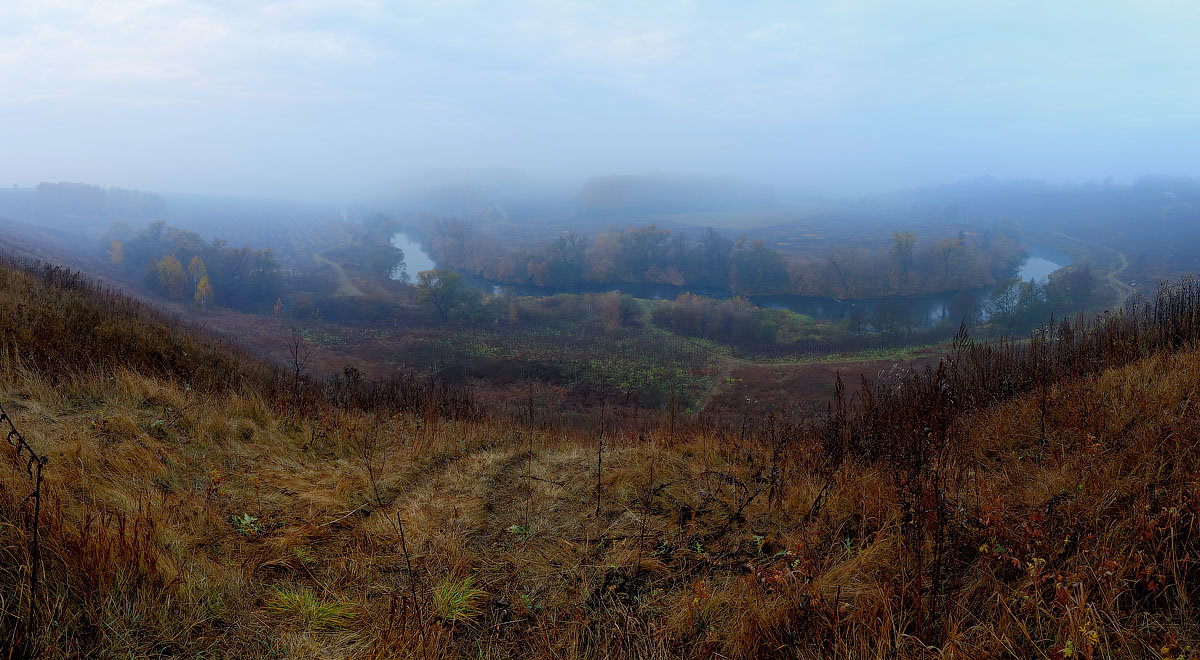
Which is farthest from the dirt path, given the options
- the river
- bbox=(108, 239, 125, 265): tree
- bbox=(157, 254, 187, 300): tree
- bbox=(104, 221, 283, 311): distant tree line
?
bbox=(108, 239, 125, 265): tree

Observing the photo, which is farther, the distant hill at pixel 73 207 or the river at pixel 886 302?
the distant hill at pixel 73 207

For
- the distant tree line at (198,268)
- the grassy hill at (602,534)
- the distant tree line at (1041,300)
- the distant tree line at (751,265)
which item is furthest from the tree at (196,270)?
the distant tree line at (1041,300)

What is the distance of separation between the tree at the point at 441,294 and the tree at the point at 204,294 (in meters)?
28.9

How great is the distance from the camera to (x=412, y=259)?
13425 cm

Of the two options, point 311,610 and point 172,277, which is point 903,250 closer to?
point 311,610

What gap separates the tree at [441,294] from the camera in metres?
66.6

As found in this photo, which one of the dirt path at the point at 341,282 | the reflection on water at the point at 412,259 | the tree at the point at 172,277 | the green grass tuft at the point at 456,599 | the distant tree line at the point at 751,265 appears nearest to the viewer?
the green grass tuft at the point at 456,599

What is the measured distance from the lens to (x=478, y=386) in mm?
40312

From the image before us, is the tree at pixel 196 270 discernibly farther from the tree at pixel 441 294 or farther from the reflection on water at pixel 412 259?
the tree at pixel 441 294

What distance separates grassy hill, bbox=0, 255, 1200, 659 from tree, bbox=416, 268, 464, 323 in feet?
203

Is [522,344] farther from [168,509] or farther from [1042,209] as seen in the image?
[1042,209]

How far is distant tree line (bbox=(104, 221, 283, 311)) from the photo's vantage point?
68938mm

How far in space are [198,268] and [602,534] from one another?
9000 centimetres

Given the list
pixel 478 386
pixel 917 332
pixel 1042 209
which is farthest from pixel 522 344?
pixel 1042 209
